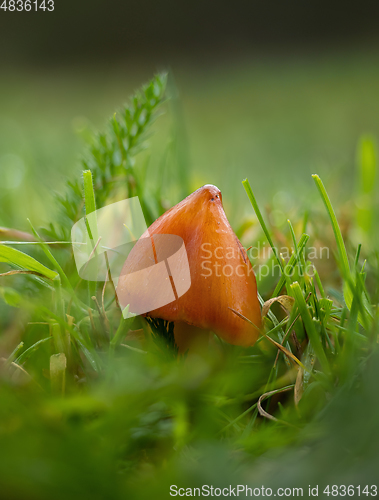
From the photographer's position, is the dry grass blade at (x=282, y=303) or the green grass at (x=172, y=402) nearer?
the green grass at (x=172, y=402)

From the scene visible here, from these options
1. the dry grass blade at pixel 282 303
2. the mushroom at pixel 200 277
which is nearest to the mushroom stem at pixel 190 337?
the mushroom at pixel 200 277

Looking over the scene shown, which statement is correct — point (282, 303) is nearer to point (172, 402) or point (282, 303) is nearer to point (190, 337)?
point (190, 337)

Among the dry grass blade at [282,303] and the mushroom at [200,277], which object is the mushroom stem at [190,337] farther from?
the dry grass blade at [282,303]

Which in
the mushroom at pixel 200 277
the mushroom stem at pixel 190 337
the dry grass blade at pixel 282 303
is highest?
the mushroom at pixel 200 277

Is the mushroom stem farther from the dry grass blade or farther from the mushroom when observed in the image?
the dry grass blade

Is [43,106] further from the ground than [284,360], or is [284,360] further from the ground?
[43,106]

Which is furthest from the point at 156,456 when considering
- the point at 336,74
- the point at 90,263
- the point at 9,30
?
the point at 336,74

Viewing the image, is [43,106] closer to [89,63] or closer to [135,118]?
[89,63]

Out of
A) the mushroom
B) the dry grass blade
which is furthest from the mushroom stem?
the dry grass blade

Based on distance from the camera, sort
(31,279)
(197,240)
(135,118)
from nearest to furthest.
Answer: (197,240) → (31,279) → (135,118)

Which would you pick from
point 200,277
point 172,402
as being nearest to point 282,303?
point 200,277
